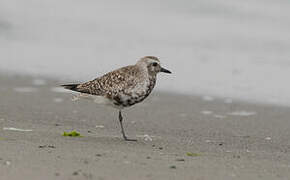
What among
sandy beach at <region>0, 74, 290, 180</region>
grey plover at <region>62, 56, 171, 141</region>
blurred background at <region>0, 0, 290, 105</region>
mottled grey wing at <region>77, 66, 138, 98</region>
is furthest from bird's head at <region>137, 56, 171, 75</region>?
blurred background at <region>0, 0, 290, 105</region>

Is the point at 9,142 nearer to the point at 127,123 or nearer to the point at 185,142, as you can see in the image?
the point at 185,142

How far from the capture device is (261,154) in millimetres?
6113

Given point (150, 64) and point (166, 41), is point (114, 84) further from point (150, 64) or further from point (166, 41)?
point (166, 41)

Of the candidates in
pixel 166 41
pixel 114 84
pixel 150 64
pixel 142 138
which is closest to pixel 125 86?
pixel 114 84

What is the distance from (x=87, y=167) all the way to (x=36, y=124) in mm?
2394

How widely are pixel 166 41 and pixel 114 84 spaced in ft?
22.8

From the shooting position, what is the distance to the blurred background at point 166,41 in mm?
10656

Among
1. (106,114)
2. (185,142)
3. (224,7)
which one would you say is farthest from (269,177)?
(224,7)

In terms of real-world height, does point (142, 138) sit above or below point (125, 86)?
below

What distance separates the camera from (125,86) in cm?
652

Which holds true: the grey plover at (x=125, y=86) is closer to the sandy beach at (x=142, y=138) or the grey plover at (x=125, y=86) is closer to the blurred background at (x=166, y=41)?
Answer: the sandy beach at (x=142, y=138)

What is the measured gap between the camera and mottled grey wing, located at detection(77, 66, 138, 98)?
6523 millimetres

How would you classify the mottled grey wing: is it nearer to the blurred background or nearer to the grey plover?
the grey plover

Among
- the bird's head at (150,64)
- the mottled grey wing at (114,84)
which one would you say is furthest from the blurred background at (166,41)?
the mottled grey wing at (114,84)
